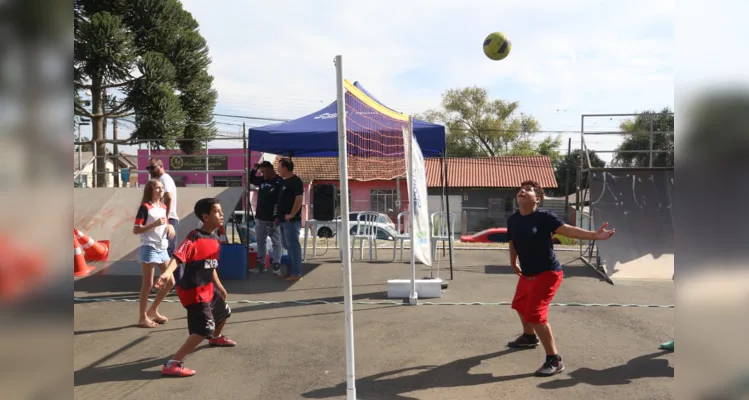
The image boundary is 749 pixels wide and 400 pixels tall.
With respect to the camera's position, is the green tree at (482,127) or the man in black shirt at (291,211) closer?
the man in black shirt at (291,211)

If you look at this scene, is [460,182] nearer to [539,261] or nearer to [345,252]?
[539,261]

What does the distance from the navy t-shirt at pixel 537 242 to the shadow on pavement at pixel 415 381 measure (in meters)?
0.94

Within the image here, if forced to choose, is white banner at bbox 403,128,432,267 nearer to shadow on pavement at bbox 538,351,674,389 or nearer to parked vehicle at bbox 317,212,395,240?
shadow on pavement at bbox 538,351,674,389

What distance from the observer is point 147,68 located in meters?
18.0

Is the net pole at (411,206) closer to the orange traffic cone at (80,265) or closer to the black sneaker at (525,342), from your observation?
the black sneaker at (525,342)

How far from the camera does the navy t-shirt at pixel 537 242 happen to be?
180 inches

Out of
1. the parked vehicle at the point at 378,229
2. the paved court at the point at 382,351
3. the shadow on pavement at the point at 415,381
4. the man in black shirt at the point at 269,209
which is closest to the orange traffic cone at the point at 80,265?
the paved court at the point at 382,351

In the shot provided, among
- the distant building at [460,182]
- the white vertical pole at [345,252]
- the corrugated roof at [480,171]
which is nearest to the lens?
the white vertical pole at [345,252]

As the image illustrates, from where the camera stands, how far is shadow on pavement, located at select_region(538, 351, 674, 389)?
4.21 m

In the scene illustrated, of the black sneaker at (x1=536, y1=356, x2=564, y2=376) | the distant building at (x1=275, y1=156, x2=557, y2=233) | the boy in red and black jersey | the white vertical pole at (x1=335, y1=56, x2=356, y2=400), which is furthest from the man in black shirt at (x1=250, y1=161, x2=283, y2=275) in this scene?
the distant building at (x1=275, y1=156, x2=557, y2=233)

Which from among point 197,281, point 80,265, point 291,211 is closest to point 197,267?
point 197,281

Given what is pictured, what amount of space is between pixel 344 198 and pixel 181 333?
305cm

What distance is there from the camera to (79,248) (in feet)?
28.9

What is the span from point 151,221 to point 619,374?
493 centimetres
